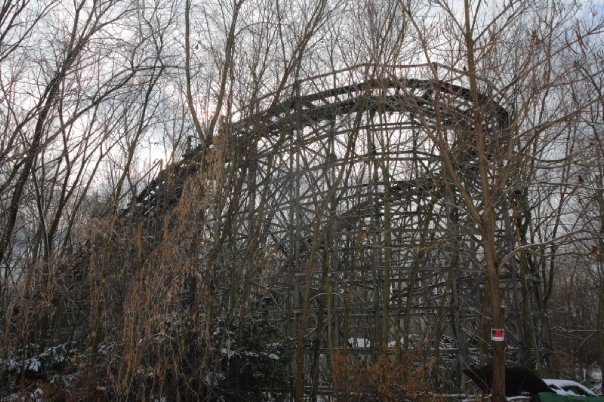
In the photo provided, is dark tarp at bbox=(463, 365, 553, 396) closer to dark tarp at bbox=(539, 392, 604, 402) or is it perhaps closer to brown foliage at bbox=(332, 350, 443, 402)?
dark tarp at bbox=(539, 392, 604, 402)

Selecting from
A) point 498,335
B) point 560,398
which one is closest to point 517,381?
point 560,398

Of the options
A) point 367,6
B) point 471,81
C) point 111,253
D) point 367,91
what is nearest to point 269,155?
point 367,91

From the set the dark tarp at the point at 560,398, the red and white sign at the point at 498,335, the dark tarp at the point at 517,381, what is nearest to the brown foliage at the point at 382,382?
the dark tarp at the point at 517,381

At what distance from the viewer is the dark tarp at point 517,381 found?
6.77m

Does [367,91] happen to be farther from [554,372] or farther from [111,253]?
[554,372]

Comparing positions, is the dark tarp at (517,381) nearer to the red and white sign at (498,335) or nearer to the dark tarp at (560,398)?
the dark tarp at (560,398)

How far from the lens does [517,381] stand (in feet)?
22.5

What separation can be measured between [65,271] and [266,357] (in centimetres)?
317

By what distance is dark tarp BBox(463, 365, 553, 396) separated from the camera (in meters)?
6.77

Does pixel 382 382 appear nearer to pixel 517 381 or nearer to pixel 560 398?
pixel 517 381

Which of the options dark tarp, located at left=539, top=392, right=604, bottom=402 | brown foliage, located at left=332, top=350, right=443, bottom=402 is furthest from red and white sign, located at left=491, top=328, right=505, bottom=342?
dark tarp, located at left=539, top=392, right=604, bottom=402

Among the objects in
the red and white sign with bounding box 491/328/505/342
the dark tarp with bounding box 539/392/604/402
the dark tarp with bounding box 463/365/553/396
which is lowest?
the dark tarp with bounding box 539/392/604/402

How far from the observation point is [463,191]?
6.10 m

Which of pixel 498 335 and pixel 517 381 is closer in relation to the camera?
pixel 498 335
